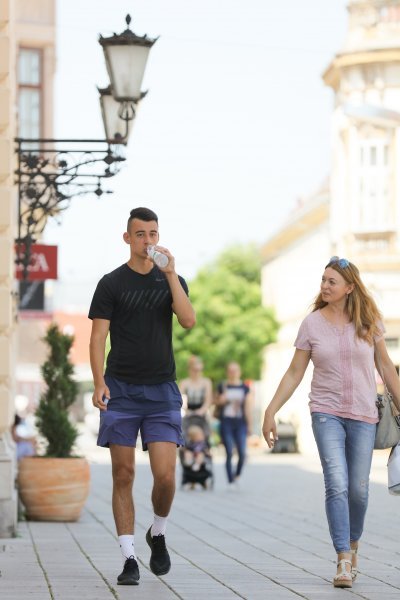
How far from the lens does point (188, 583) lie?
9.64 metres

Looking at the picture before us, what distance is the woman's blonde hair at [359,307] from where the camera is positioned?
31.9 feet

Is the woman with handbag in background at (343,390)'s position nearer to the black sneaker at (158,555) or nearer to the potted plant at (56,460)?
the black sneaker at (158,555)

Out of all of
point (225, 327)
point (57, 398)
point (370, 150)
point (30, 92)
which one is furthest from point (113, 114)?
point (225, 327)

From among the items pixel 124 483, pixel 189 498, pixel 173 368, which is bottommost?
pixel 189 498

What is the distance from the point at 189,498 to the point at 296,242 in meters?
42.9

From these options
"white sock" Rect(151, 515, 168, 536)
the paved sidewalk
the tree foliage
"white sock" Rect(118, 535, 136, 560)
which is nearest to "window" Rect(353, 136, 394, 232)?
the paved sidewalk

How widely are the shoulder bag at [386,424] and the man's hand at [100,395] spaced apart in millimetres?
1598

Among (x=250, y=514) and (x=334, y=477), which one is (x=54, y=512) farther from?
(x=334, y=477)

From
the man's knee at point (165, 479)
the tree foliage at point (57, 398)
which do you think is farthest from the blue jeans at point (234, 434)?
the man's knee at point (165, 479)

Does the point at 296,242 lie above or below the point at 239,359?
above

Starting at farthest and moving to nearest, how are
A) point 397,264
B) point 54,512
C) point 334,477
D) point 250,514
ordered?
point 397,264 → point 250,514 → point 54,512 → point 334,477

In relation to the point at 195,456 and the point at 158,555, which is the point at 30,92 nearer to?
the point at 195,456

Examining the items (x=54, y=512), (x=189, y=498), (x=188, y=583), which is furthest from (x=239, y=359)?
(x=188, y=583)

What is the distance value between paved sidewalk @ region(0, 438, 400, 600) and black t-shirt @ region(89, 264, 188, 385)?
119 centimetres
